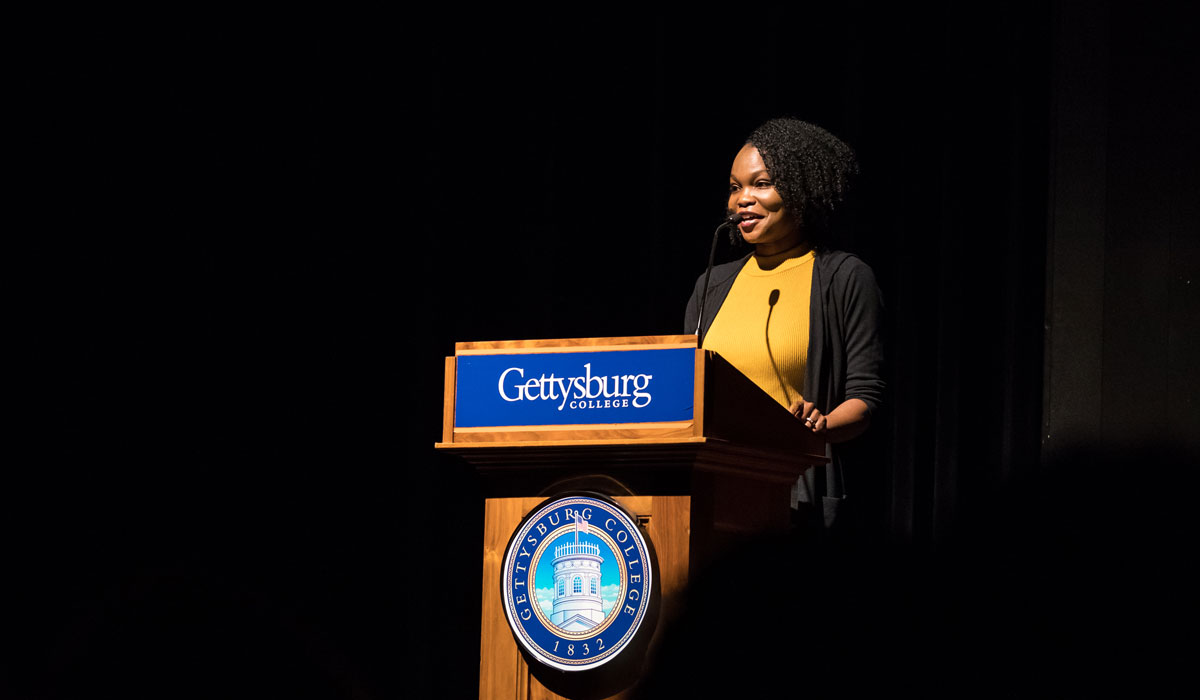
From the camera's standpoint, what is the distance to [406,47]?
382 centimetres

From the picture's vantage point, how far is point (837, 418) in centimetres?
207

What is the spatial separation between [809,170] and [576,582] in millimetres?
989

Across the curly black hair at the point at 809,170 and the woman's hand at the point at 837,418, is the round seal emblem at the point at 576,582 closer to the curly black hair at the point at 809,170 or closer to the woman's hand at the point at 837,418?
the woman's hand at the point at 837,418

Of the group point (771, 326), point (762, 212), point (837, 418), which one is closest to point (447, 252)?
point (762, 212)

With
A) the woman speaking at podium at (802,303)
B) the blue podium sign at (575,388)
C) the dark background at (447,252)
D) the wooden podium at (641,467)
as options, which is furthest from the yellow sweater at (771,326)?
the dark background at (447,252)

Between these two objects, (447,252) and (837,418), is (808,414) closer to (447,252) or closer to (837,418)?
(837,418)

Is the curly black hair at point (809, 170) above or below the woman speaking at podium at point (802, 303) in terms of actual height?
above

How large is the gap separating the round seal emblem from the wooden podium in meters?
0.02

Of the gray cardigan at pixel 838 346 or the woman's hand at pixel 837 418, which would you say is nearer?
the woman's hand at pixel 837 418

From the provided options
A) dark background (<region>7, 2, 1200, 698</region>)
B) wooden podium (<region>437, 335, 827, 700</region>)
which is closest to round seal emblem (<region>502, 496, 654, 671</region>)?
wooden podium (<region>437, 335, 827, 700</region>)

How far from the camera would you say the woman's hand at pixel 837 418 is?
201 cm

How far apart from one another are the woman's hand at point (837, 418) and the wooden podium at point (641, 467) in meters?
0.15

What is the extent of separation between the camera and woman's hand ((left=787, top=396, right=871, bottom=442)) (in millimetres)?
2008

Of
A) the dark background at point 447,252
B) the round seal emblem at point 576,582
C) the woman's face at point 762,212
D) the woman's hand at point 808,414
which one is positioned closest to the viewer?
the round seal emblem at point 576,582
